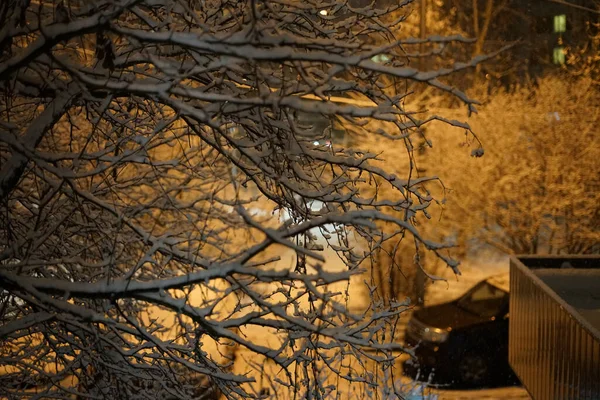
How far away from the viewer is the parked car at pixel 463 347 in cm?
1148

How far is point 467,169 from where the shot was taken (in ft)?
48.7

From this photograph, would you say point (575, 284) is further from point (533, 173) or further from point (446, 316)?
point (533, 173)

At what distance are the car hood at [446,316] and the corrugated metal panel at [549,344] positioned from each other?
2048 mm

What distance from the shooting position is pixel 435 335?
1175 centimetres

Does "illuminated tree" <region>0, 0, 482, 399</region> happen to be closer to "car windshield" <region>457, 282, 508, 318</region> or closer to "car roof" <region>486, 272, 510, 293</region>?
"car windshield" <region>457, 282, 508, 318</region>

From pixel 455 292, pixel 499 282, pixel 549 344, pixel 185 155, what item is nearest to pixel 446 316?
pixel 499 282

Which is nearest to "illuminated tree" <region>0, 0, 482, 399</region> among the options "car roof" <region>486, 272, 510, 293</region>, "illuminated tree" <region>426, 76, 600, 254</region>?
"car roof" <region>486, 272, 510, 293</region>

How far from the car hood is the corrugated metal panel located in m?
2.05

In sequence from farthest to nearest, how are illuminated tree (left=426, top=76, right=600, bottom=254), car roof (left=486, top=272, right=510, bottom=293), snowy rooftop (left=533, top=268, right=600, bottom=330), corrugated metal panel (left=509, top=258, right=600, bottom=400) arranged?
illuminated tree (left=426, top=76, right=600, bottom=254) → car roof (left=486, top=272, right=510, bottom=293) → snowy rooftop (left=533, top=268, right=600, bottom=330) → corrugated metal panel (left=509, top=258, right=600, bottom=400)

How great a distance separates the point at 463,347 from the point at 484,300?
1.30m

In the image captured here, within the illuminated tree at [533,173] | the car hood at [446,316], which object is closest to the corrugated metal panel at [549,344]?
the car hood at [446,316]

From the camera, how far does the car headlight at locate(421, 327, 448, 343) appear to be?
11.7 meters

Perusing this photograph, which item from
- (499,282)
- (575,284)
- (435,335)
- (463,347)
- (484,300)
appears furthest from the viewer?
(499,282)

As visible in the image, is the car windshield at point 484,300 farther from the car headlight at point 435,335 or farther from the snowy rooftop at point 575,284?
the snowy rooftop at point 575,284
